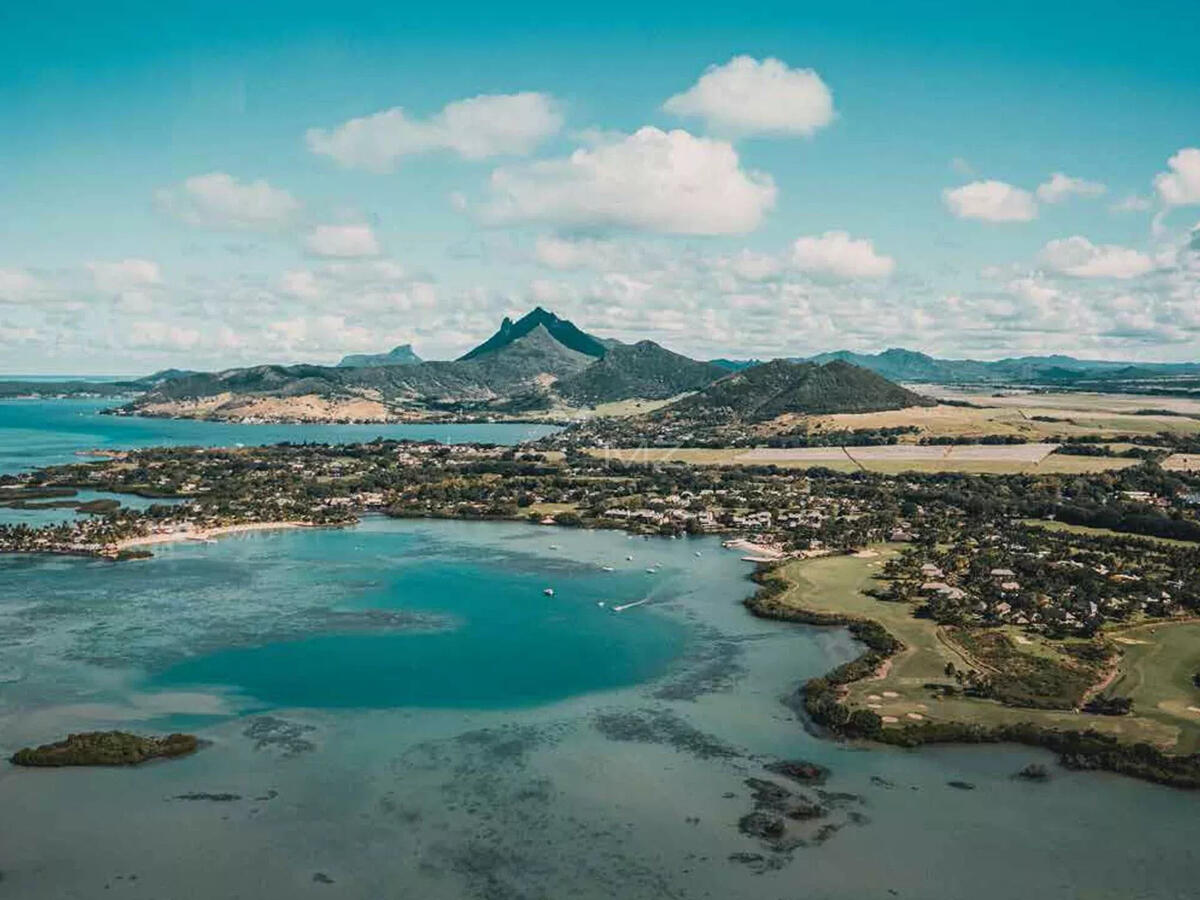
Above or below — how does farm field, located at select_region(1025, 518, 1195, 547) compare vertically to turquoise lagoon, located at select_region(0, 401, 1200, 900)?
above

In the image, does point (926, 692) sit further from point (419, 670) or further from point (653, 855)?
point (419, 670)

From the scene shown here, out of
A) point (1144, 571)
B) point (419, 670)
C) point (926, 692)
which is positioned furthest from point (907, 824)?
point (1144, 571)

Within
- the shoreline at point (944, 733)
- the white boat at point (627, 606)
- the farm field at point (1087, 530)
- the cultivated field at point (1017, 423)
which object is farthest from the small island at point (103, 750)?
the cultivated field at point (1017, 423)

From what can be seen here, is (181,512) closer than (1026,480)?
Yes

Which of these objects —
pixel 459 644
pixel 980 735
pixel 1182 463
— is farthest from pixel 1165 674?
pixel 1182 463

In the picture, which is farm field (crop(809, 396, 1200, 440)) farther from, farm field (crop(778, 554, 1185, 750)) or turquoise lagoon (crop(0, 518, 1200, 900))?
turquoise lagoon (crop(0, 518, 1200, 900))

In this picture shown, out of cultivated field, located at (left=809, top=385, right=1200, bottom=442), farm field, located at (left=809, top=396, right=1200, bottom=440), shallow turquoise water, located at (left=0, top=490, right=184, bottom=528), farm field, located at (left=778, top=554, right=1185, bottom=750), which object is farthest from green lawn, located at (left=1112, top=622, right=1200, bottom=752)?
farm field, located at (left=809, top=396, right=1200, bottom=440)

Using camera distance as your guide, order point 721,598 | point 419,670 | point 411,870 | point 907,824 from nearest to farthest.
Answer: point 411,870
point 907,824
point 419,670
point 721,598
